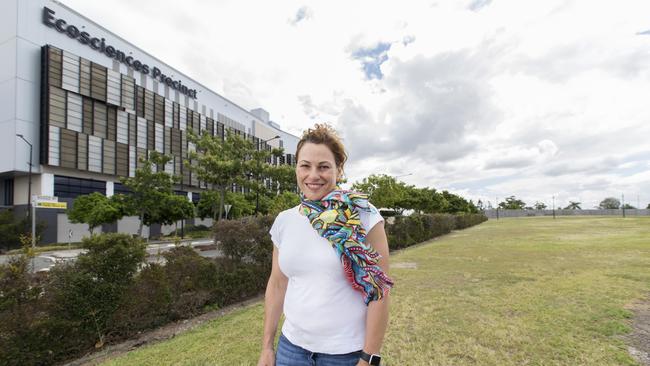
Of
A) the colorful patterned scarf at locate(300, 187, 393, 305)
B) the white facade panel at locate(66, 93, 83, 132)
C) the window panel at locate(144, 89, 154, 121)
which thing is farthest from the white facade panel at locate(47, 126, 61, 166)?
the colorful patterned scarf at locate(300, 187, 393, 305)

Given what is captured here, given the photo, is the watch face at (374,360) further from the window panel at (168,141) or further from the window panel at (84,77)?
the window panel at (168,141)

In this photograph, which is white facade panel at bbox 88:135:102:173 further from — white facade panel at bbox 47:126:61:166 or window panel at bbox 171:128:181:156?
window panel at bbox 171:128:181:156

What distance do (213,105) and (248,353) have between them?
161 ft

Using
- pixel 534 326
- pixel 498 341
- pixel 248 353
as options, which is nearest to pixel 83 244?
pixel 248 353

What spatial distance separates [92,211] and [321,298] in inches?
1088

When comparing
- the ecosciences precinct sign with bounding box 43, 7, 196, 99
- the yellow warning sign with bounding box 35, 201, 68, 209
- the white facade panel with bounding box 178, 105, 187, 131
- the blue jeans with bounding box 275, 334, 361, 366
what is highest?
the ecosciences precinct sign with bounding box 43, 7, 196, 99

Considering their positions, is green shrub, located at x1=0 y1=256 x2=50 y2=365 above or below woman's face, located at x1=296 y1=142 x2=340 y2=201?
below

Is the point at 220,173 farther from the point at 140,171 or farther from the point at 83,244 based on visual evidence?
the point at 83,244

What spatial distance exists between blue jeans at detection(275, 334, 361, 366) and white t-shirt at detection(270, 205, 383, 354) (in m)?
0.03

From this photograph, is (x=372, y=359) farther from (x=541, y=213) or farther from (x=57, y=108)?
(x=541, y=213)

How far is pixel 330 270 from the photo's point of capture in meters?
1.43

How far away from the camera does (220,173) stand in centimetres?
1830

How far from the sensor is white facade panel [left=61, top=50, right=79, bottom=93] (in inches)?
1083

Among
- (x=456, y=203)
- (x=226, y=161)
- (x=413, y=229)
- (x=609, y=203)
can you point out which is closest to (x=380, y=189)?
(x=413, y=229)
